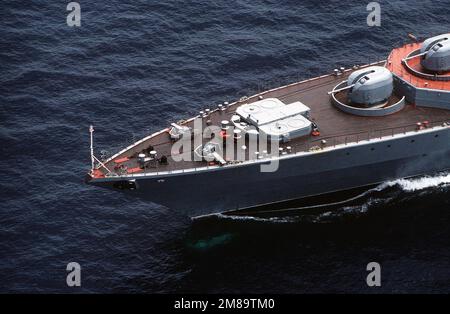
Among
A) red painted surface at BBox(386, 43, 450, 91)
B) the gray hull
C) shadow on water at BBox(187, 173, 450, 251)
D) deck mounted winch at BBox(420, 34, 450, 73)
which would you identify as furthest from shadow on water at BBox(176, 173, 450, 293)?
deck mounted winch at BBox(420, 34, 450, 73)

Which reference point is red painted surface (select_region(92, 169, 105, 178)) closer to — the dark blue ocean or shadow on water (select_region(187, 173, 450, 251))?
the dark blue ocean

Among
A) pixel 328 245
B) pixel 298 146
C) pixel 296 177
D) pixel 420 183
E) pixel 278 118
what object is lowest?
pixel 328 245

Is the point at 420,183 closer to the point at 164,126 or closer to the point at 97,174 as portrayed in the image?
the point at 164,126

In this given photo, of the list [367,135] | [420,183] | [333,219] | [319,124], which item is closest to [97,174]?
[319,124]

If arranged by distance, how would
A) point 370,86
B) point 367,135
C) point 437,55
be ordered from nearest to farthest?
1. point 367,135
2. point 370,86
3. point 437,55

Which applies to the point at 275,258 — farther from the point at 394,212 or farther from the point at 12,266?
the point at 12,266

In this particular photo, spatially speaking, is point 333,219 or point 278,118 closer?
point 278,118
